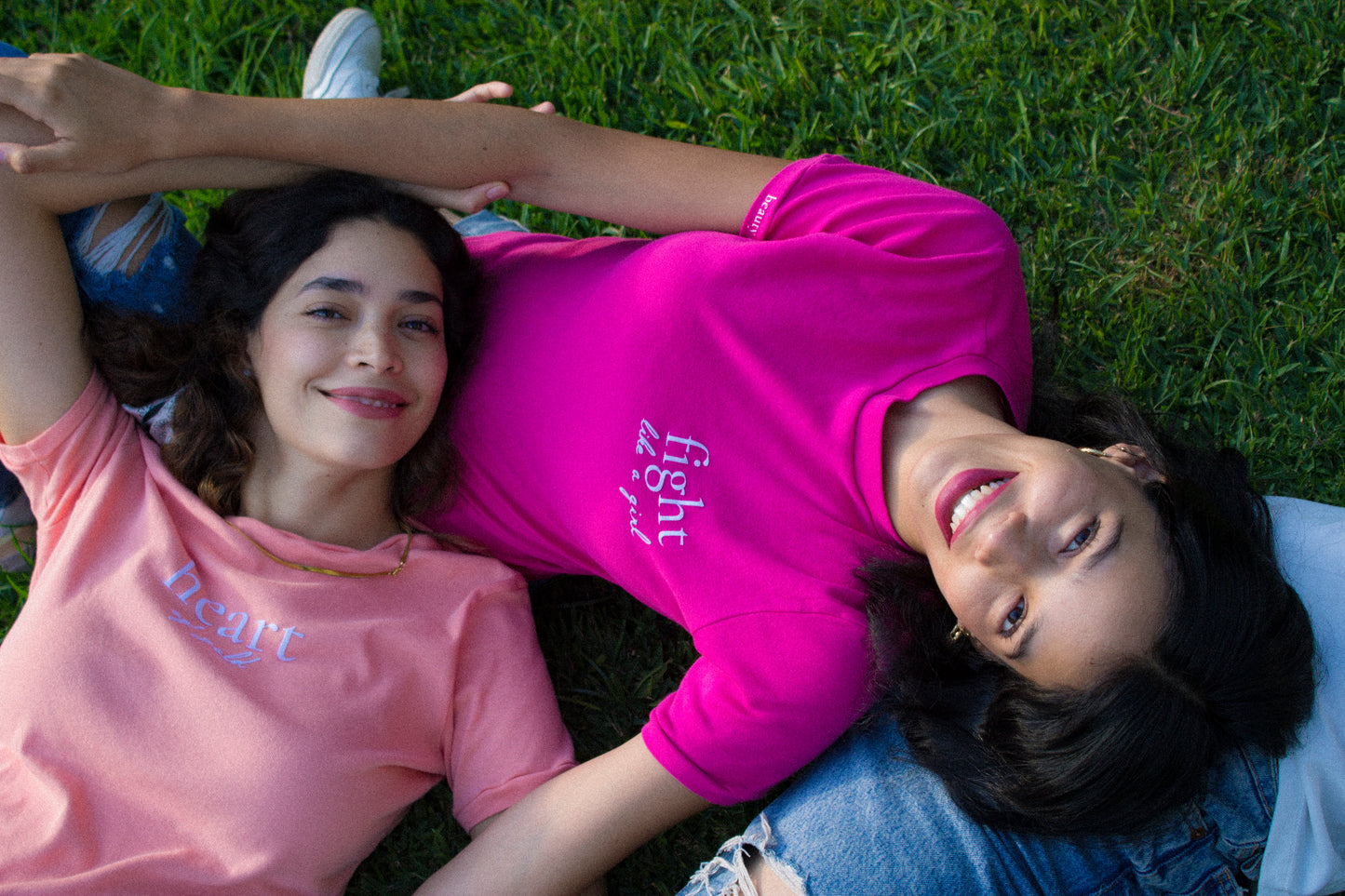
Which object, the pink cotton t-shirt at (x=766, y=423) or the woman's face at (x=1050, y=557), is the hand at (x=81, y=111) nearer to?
the pink cotton t-shirt at (x=766, y=423)

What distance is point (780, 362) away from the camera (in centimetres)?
228

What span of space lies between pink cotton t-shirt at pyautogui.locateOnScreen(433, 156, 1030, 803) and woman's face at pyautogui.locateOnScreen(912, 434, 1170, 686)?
0.27 metres

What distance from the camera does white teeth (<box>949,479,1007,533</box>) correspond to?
6.43 feet

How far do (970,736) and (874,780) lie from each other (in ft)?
0.83

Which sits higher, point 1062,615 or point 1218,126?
point 1218,126

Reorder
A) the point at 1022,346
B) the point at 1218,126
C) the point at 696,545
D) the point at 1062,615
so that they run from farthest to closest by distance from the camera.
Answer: the point at 1218,126 < the point at 1022,346 < the point at 696,545 < the point at 1062,615

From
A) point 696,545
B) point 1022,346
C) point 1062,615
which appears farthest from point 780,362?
point 1062,615

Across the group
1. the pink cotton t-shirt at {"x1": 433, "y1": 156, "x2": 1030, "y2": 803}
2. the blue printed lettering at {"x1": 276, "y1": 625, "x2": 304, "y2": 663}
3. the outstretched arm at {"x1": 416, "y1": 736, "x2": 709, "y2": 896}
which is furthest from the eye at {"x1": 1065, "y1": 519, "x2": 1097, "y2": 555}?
the blue printed lettering at {"x1": 276, "y1": 625, "x2": 304, "y2": 663}

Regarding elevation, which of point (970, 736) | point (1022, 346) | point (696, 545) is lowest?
point (970, 736)

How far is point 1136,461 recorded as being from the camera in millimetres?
2168

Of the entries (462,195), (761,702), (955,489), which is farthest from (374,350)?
(955,489)

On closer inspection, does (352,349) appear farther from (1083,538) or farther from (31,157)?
(1083,538)

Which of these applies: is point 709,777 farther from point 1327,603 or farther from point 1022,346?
point 1327,603

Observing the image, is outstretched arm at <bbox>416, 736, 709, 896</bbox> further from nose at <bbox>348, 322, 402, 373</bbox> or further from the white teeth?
nose at <bbox>348, 322, 402, 373</bbox>
